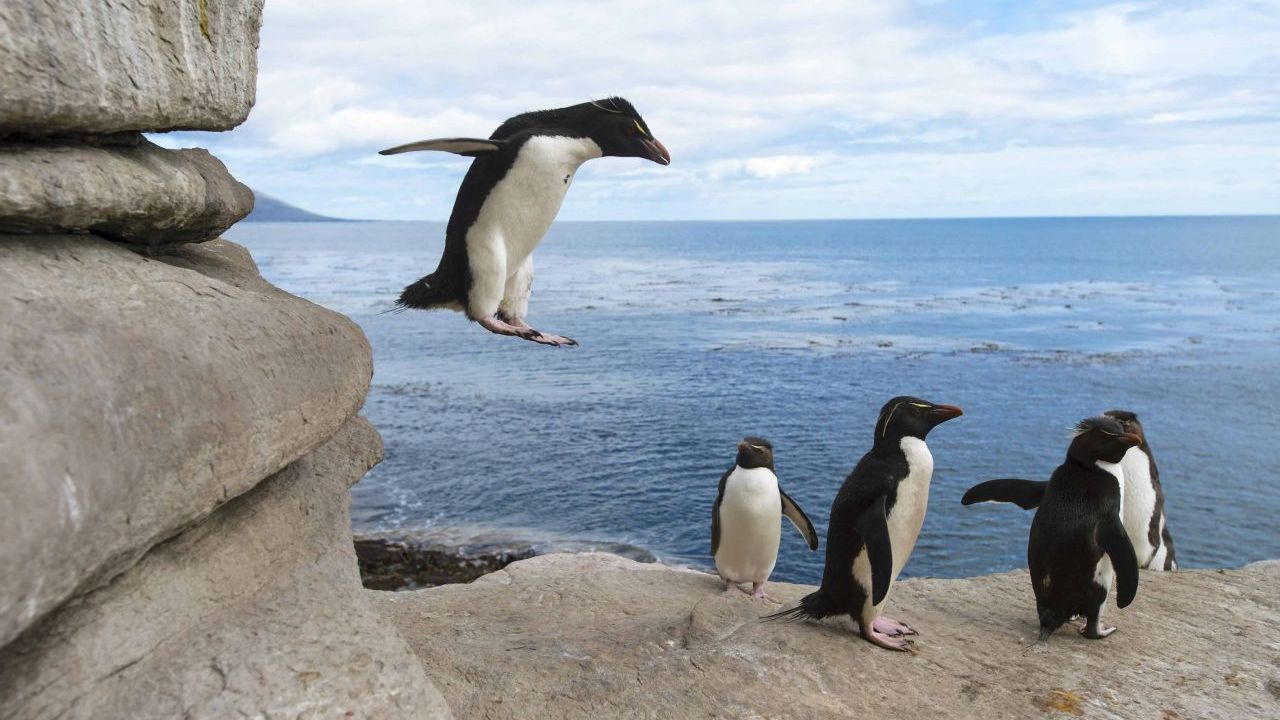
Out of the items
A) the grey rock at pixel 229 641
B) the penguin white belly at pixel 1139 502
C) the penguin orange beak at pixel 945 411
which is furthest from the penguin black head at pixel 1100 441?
the grey rock at pixel 229 641

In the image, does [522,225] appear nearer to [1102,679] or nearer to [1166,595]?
[1102,679]

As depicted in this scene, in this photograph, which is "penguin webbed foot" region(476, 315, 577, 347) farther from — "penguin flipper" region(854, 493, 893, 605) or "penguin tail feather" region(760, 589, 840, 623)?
"penguin tail feather" region(760, 589, 840, 623)

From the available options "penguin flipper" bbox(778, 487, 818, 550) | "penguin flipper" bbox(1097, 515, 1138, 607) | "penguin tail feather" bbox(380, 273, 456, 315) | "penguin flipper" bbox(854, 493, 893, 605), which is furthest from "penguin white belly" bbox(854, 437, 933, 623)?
"penguin tail feather" bbox(380, 273, 456, 315)

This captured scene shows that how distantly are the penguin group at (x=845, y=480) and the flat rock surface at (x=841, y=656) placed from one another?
38 centimetres

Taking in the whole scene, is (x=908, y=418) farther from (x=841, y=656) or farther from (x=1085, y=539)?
(x=841, y=656)

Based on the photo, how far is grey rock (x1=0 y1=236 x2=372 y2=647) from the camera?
10.8ft

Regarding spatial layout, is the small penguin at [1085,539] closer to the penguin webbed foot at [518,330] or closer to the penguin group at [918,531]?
the penguin group at [918,531]

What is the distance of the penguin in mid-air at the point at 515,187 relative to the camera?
554cm

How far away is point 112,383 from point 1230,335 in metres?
51.0

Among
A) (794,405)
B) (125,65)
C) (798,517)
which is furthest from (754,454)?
(794,405)

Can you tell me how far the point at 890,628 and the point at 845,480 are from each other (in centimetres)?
115

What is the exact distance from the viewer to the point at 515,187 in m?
5.59

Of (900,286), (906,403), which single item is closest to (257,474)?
(906,403)

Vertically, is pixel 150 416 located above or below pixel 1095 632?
above
